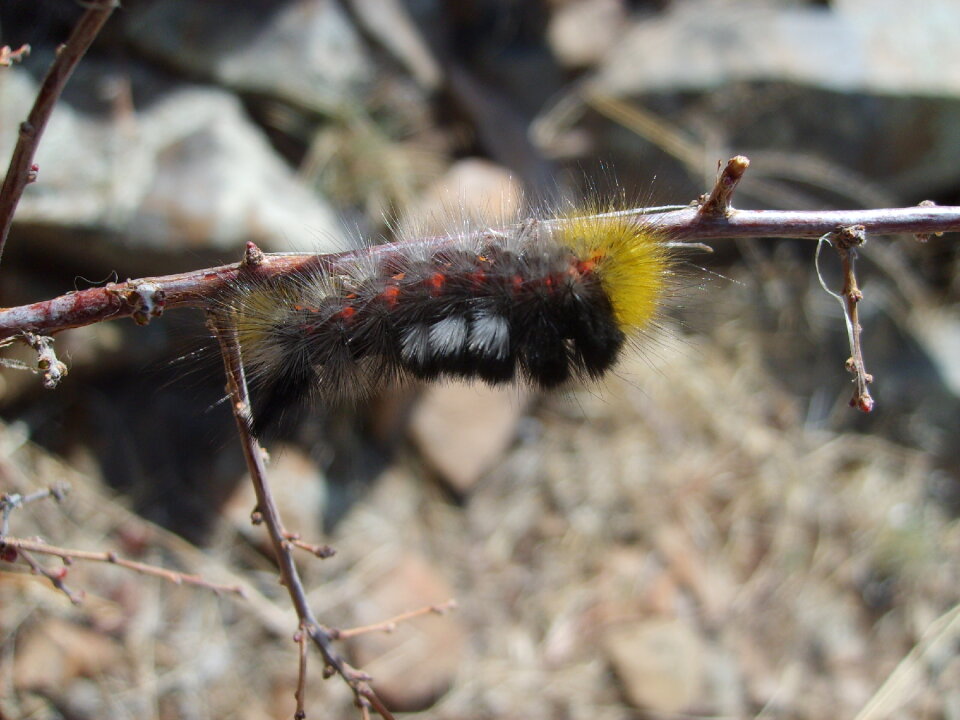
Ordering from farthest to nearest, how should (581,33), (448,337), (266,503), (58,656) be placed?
(581,33) < (58,656) < (448,337) < (266,503)

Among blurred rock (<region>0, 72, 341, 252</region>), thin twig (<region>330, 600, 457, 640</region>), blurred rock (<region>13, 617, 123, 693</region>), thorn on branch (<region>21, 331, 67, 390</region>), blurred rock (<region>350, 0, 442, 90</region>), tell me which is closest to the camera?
thorn on branch (<region>21, 331, 67, 390</region>)

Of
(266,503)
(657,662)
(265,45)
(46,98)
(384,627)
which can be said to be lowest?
(657,662)

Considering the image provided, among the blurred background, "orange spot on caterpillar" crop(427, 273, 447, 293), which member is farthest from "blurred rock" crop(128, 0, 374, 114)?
"orange spot on caterpillar" crop(427, 273, 447, 293)

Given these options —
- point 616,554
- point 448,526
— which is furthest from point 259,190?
point 616,554

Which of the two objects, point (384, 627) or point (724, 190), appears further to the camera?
point (384, 627)

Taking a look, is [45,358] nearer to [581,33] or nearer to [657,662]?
[657,662]

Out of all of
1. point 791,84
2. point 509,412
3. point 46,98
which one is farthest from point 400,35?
point 46,98

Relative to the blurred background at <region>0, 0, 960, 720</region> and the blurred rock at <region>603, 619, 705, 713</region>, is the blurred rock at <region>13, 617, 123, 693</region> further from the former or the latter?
the blurred rock at <region>603, 619, 705, 713</region>
